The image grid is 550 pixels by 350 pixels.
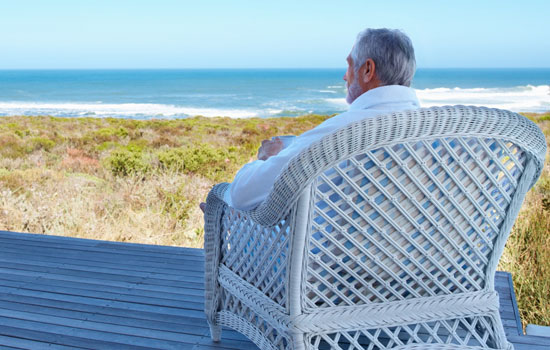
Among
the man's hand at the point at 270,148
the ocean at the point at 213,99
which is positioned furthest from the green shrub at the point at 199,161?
the ocean at the point at 213,99

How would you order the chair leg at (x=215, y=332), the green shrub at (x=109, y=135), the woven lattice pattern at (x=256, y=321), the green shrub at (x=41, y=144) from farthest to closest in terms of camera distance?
the green shrub at (x=109, y=135) → the green shrub at (x=41, y=144) → the chair leg at (x=215, y=332) → the woven lattice pattern at (x=256, y=321)

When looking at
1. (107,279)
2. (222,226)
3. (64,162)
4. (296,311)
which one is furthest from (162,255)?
(64,162)

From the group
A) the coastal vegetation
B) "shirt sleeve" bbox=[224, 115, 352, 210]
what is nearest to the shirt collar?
"shirt sleeve" bbox=[224, 115, 352, 210]

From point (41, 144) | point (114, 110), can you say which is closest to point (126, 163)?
point (41, 144)

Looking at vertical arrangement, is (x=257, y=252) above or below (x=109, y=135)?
above

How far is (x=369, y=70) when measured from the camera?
1128 millimetres

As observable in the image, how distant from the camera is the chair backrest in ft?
3.06

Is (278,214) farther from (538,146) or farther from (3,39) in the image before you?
(3,39)

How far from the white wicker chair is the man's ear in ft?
0.73

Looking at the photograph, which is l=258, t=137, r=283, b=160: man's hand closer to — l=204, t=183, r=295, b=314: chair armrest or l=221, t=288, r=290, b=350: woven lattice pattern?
l=204, t=183, r=295, b=314: chair armrest

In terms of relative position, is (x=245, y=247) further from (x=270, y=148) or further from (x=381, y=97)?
(x=381, y=97)

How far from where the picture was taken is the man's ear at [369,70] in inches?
44.1

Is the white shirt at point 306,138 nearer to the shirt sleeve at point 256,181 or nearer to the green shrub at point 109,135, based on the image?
the shirt sleeve at point 256,181

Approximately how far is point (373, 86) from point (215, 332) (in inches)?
33.9
